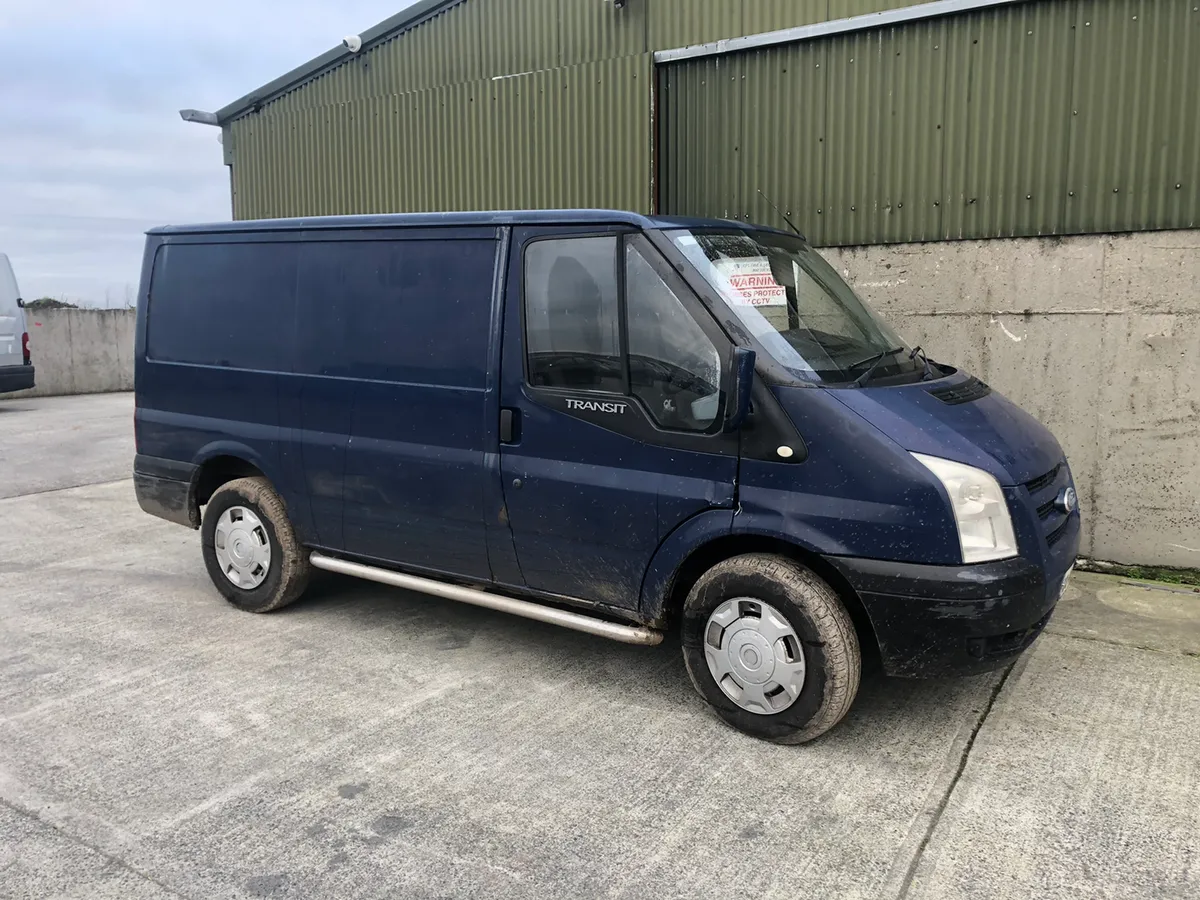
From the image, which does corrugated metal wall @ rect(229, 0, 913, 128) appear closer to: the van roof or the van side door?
the van roof

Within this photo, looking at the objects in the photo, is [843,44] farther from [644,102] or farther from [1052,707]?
[1052,707]

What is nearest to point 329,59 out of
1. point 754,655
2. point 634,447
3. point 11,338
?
point 634,447

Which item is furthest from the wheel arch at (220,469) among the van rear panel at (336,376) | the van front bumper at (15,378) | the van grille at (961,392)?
the van front bumper at (15,378)

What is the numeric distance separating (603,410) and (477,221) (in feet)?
3.78

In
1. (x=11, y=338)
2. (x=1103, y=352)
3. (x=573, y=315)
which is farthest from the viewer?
(x=11, y=338)

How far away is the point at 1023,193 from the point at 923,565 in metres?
3.81

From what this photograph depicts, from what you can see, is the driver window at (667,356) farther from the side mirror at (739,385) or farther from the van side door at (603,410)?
the side mirror at (739,385)


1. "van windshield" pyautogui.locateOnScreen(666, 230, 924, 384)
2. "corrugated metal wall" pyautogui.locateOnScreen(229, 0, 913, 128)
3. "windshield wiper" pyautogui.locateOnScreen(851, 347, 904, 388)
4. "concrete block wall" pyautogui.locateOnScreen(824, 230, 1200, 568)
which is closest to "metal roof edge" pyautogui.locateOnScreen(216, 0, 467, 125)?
"corrugated metal wall" pyautogui.locateOnScreen(229, 0, 913, 128)

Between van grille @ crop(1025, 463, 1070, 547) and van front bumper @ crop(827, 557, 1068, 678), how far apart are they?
229 millimetres

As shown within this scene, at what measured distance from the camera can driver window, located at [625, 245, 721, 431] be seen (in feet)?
12.5

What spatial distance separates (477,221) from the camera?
175 inches

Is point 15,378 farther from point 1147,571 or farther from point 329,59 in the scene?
point 1147,571

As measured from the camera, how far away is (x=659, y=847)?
3096mm

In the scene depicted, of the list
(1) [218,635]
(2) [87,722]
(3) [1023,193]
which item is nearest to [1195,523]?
(3) [1023,193]
